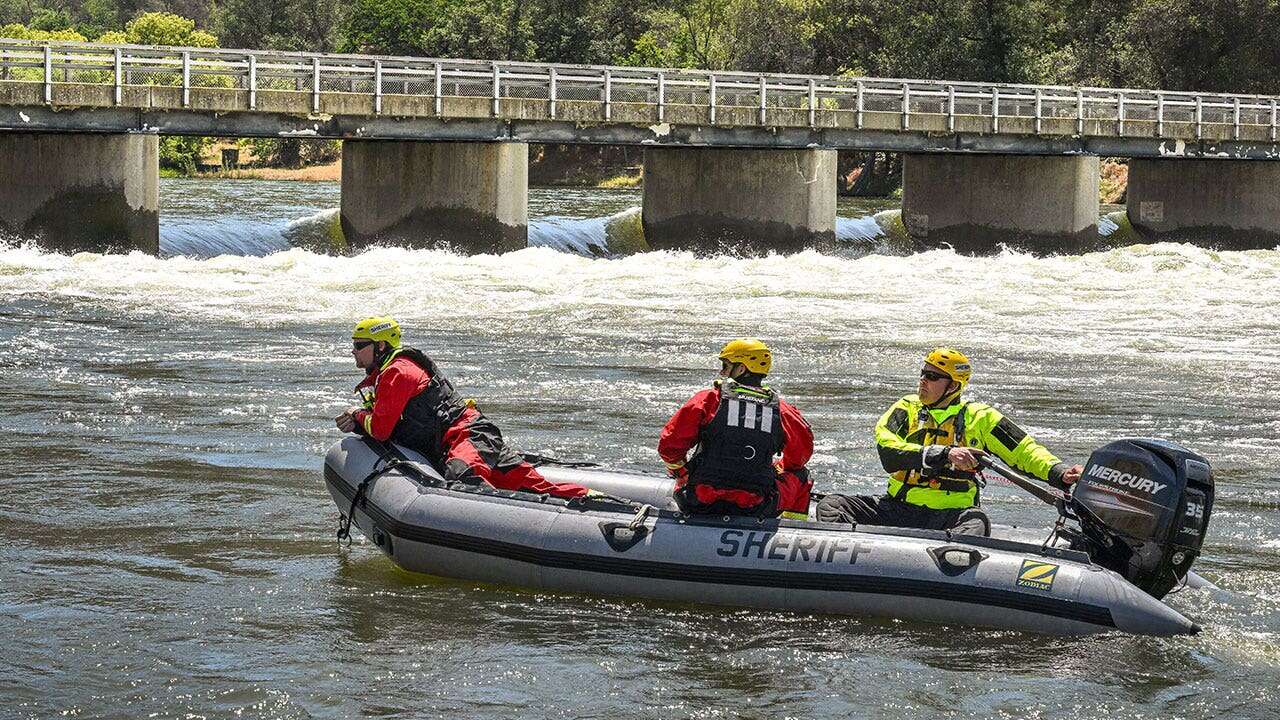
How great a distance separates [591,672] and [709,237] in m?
27.9

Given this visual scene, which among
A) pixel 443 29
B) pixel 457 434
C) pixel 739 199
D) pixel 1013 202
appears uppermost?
pixel 443 29

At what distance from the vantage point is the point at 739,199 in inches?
1439

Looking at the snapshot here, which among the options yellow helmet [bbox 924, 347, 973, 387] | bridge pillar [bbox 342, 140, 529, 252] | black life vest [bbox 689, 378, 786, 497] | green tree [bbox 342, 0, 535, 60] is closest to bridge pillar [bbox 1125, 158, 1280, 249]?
bridge pillar [bbox 342, 140, 529, 252]

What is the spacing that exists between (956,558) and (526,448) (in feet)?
19.0

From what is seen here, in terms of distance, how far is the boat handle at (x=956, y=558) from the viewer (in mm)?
Result: 9570

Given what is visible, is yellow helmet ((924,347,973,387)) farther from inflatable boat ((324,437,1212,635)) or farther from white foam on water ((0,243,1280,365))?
white foam on water ((0,243,1280,365))

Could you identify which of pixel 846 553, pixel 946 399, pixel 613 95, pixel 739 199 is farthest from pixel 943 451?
pixel 739 199

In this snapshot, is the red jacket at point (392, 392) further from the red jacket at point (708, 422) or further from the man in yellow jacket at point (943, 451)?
the man in yellow jacket at point (943, 451)

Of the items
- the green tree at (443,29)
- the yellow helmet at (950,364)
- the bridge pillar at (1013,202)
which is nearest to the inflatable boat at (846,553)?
the yellow helmet at (950,364)

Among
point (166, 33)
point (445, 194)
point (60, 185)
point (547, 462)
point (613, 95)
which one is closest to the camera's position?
point (547, 462)

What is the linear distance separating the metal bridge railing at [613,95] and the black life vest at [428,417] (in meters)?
19.4

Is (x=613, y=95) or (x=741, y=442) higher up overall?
(x=613, y=95)

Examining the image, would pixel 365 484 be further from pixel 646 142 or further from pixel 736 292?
pixel 646 142

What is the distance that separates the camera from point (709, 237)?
36.5 meters
